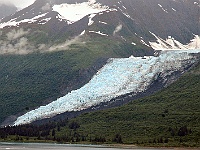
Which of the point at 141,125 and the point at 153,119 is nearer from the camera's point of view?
the point at 141,125

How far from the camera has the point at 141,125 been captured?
493 ft

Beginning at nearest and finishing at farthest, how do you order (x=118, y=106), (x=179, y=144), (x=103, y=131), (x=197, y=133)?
(x=179, y=144) → (x=197, y=133) → (x=103, y=131) → (x=118, y=106)

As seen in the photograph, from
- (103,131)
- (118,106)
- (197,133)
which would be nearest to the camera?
(197,133)

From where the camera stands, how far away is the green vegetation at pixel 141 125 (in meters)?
134

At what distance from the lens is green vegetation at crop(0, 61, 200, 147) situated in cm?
13388

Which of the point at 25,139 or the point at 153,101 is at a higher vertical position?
the point at 153,101

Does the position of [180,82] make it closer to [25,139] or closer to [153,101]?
[153,101]

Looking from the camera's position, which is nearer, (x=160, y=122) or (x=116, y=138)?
(x=116, y=138)

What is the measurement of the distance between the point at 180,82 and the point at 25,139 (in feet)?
262

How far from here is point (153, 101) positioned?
17850 cm

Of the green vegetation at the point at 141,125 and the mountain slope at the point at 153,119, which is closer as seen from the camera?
the green vegetation at the point at 141,125

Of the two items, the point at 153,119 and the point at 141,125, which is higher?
the point at 153,119

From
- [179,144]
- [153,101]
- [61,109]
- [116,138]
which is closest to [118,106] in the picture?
[153,101]

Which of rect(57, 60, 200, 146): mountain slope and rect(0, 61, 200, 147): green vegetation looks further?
rect(57, 60, 200, 146): mountain slope
